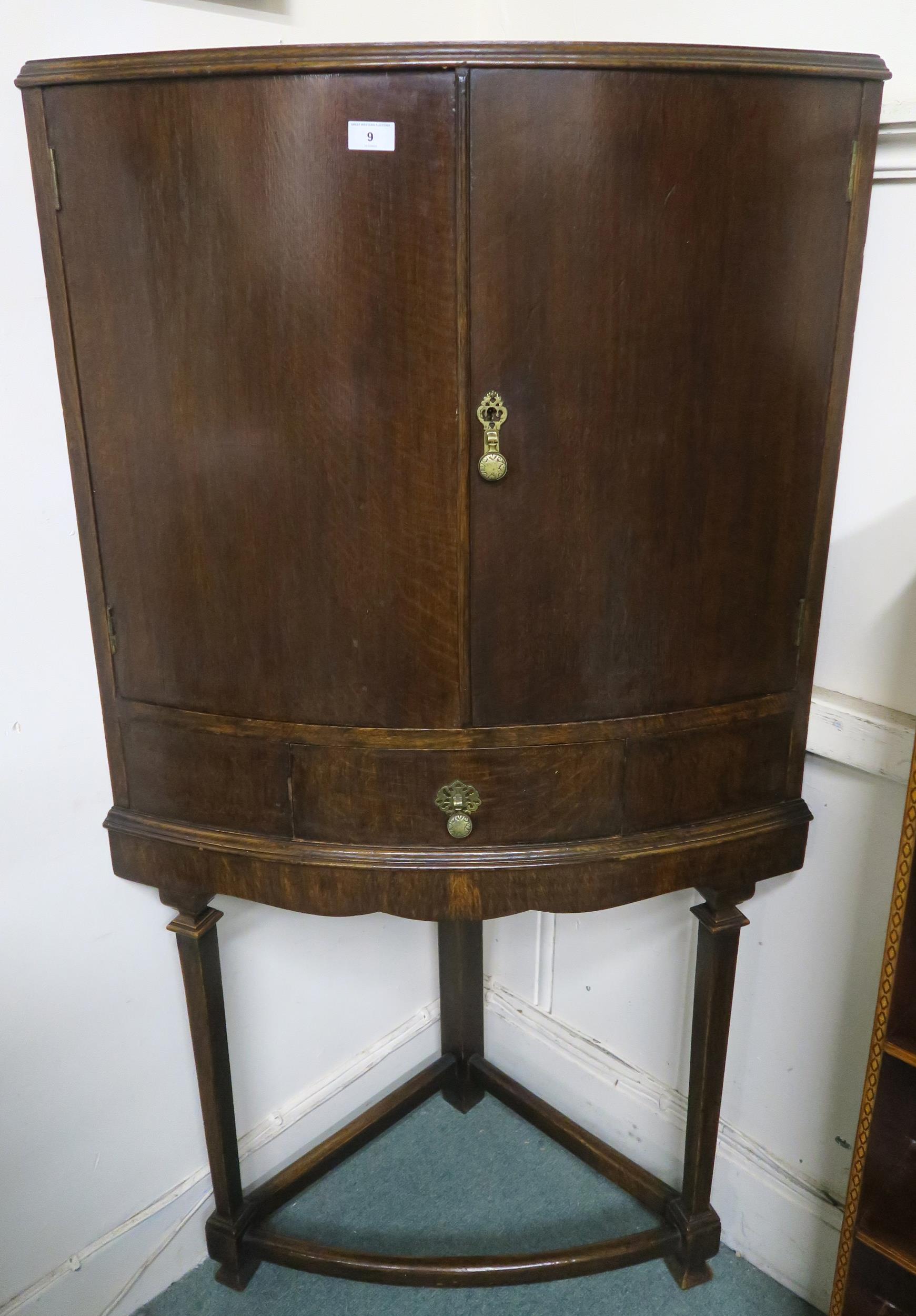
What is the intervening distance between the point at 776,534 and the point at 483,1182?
1.19 metres

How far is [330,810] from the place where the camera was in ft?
3.55

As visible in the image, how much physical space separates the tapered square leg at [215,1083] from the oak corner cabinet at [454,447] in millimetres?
136

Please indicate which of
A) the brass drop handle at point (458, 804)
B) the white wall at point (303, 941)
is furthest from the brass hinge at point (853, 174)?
the brass drop handle at point (458, 804)

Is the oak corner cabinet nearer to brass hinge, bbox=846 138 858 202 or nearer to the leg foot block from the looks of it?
brass hinge, bbox=846 138 858 202

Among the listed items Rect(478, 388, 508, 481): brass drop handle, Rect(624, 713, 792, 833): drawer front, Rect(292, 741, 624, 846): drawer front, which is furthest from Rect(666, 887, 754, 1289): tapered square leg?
Rect(478, 388, 508, 481): brass drop handle

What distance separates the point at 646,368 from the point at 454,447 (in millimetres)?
197

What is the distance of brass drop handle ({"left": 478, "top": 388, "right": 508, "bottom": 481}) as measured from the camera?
0.94 m

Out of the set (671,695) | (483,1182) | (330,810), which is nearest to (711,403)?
(671,695)

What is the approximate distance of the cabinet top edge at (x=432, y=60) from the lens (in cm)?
85

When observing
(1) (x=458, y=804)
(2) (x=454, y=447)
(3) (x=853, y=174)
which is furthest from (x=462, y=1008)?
(3) (x=853, y=174)

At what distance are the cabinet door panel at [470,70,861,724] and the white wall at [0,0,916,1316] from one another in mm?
210

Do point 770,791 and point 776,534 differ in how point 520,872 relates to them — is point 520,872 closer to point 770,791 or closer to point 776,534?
point 770,791

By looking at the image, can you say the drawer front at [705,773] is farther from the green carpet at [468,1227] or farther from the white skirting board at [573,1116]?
the green carpet at [468,1227]

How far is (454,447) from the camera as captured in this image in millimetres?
950
